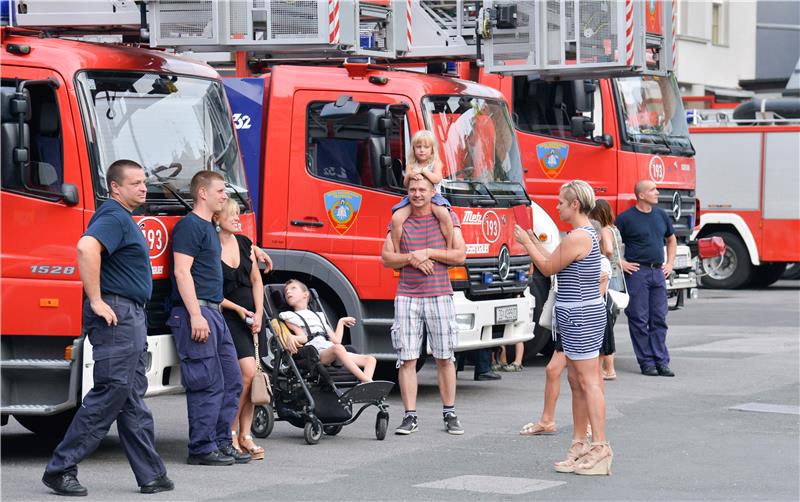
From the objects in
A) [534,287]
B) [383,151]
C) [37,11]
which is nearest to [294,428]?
[383,151]

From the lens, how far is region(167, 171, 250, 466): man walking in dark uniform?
8.93 m

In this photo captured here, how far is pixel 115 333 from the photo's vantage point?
8.05 m

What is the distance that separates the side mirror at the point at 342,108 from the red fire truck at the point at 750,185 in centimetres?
1408

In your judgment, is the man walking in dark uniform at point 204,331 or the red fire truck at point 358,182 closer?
the man walking in dark uniform at point 204,331

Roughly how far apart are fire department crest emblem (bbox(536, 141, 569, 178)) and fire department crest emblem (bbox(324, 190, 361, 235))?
3.97 meters

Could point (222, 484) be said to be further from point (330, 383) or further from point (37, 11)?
point (37, 11)

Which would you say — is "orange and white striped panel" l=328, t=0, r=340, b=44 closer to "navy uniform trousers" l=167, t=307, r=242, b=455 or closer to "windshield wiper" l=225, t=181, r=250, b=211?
"windshield wiper" l=225, t=181, r=250, b=211

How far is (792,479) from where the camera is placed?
858 centimetres

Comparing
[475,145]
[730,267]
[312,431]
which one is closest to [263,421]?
[312,431]

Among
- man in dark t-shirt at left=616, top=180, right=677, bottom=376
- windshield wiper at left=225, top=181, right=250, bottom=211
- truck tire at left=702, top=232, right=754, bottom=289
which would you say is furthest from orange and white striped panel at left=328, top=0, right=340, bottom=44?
truck tire at left=702, top=232, right=754, bottom=289

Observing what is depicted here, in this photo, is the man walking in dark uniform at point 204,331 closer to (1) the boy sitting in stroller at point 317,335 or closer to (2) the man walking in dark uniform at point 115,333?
(2) the man walking in dark uniform at point 115,333

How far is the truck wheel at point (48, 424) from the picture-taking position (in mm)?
10445

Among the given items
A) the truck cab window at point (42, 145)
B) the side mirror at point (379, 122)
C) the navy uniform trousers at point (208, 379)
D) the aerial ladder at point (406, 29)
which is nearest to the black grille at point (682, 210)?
the aerial ladder at point (406, 29)

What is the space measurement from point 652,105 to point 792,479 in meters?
8.24
